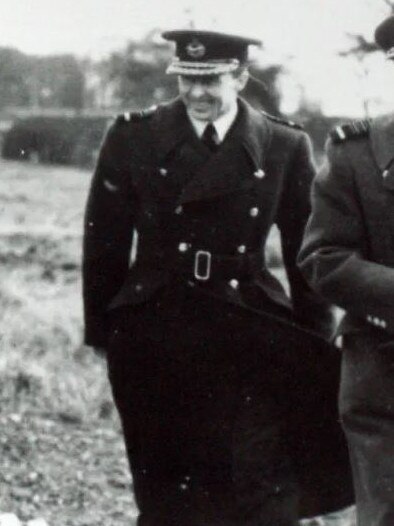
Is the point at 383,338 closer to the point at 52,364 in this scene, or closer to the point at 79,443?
the point at 79,443

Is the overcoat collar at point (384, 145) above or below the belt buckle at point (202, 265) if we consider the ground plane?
above

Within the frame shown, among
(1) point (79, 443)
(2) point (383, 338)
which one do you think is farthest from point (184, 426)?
(1) point (79, 443)

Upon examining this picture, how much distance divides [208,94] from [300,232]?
1.96 feet

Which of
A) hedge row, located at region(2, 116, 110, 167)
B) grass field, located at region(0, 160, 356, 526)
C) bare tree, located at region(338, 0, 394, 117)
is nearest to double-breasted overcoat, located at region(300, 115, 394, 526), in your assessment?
grass field, located at region(0, 160, 356, 526)

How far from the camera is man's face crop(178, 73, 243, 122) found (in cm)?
456

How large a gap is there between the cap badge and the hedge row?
1438 cm

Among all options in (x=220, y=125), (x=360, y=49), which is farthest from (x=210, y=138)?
(x=360, y=49)

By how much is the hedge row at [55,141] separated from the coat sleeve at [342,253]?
605 inches

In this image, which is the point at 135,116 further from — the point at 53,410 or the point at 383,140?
the point at 53,410

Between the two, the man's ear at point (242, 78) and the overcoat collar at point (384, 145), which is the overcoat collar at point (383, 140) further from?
the man's ear at point (242, 78)

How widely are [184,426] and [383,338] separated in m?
1.22

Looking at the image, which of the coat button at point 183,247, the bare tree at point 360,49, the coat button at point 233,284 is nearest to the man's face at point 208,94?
the coat button at point 183,247

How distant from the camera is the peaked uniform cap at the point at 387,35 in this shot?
382 centimetres

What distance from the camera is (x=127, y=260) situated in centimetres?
482
